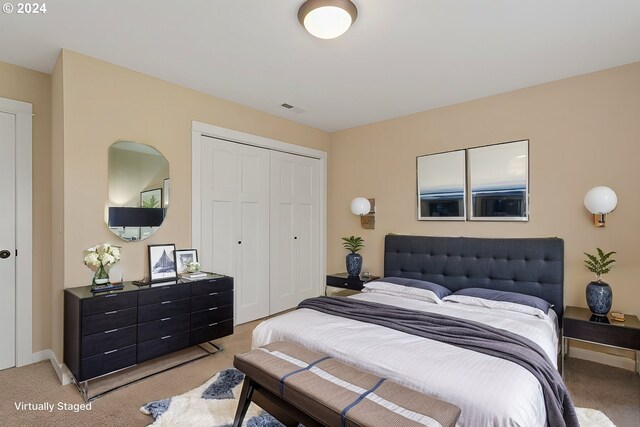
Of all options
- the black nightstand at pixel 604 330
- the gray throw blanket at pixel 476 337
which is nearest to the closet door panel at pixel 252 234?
the gray throw blanket at pixel 476 337

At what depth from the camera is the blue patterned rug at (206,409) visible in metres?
2.01

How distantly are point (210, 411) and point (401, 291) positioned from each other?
2.05 m

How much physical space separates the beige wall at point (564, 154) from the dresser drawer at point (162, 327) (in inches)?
105

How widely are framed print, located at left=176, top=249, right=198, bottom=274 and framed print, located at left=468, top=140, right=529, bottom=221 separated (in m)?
3.03

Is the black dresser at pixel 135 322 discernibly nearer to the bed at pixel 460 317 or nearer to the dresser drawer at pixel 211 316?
the dresser drawer at pixel 211 316

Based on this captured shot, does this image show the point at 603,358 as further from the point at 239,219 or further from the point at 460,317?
the point at 239,219

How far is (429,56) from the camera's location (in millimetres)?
2629

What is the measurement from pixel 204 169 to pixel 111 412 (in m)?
2.26

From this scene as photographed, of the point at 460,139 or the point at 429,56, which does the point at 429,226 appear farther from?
the point at 429,56

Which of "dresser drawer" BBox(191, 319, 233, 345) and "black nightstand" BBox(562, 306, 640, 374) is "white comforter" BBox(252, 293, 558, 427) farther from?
"dresser drawer" BBox(191, 319, 233, 345)

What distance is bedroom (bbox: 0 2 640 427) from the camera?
259 cm

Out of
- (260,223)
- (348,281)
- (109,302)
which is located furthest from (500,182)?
(109,302)

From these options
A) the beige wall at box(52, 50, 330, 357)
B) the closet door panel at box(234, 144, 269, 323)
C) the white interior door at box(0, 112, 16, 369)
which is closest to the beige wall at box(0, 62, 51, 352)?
the white interior door at box(0, 112, 16, 369)

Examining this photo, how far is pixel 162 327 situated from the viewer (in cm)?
270
